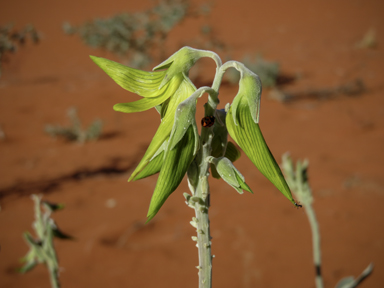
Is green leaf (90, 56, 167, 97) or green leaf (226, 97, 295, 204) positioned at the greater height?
green leaf (90, 56, 167, 97)

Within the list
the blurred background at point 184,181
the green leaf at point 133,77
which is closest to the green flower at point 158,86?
the green leaf at point 133,77

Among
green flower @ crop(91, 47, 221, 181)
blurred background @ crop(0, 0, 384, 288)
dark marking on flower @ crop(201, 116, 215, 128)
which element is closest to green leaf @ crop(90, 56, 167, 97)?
green flower @ crop(91, 47, 221, 181)

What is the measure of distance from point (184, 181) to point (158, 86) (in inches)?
149

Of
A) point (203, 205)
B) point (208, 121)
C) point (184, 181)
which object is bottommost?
point (203, 205)

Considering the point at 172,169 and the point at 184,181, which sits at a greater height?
the point at 184,181

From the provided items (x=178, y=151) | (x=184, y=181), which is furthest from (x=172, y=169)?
(x=184, y=181)

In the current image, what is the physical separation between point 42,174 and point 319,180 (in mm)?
3836

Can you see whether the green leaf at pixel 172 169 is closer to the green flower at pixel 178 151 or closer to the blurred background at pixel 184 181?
the green flower at pixel 178 151

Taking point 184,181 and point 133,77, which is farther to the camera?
point 184,181

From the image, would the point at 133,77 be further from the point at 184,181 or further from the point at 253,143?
the point at 184,181

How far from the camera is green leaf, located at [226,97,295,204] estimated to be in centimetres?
60

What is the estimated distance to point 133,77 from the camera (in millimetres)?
624

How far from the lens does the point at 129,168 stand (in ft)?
16.5

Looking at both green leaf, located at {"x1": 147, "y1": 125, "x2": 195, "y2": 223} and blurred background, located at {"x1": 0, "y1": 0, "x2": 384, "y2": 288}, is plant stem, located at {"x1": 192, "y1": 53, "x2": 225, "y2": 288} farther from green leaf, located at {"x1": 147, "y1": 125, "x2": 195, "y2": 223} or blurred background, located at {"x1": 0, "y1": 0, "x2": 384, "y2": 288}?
blurred background, located at {"x1": 0, "y1": 0, "x2": 384, "y2": 288}
